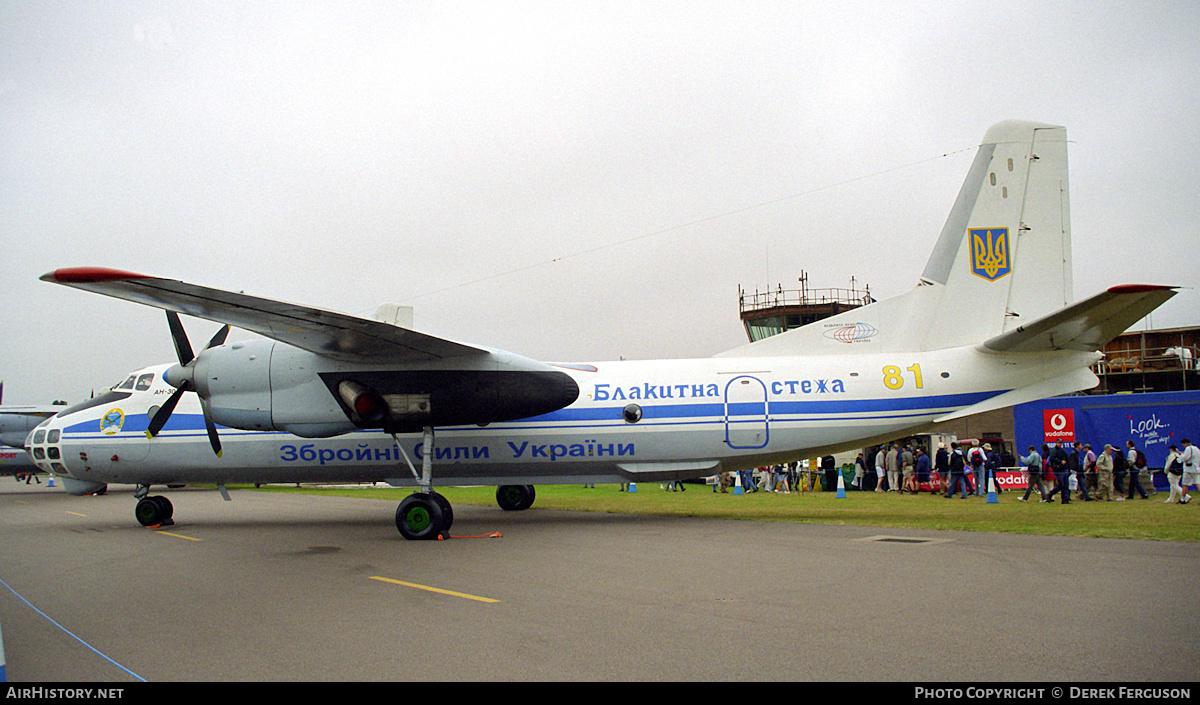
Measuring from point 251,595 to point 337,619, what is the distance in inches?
74.7

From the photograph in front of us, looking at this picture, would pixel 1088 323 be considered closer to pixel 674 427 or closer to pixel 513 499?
pixel 674 427

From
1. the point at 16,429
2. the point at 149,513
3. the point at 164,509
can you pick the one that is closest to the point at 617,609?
the point at 164,509

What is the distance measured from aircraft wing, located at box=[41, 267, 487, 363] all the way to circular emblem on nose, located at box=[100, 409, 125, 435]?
6019 mm

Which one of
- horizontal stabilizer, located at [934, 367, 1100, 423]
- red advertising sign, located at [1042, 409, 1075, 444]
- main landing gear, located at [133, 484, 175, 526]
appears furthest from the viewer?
red advertising sign, located at [1042, 409, 1075, 444]

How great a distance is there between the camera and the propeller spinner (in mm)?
13281

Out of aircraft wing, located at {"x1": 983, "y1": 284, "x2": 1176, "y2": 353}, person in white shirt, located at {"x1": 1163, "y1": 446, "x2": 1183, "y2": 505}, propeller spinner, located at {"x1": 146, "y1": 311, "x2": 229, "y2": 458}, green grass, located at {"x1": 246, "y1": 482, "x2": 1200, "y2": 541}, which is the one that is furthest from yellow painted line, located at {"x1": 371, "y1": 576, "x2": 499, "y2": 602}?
person in white shirt, located at {"x1": 1163, "y1": 446, "x2": 1183, "y2": 505}

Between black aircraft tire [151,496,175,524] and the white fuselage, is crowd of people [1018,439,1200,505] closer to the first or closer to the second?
the white fuselage

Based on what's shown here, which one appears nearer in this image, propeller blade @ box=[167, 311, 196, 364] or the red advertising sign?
propeller blade @ box=[167, 311, 196, 364]

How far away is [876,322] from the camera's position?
580 inches

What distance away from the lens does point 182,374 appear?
13.4 metres

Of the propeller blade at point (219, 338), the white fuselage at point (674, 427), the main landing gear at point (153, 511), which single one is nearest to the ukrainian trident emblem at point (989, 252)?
the white fuselage at point (674, 427)

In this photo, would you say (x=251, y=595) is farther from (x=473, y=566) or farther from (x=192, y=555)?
(x=192, y=555)

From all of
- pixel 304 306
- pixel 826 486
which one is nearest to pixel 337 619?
pixel 304 306

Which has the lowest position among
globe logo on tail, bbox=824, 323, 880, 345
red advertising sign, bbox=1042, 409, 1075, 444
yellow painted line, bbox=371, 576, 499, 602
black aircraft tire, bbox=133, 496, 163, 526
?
black aircraft tire, bbox=133, 496, 163, 526
